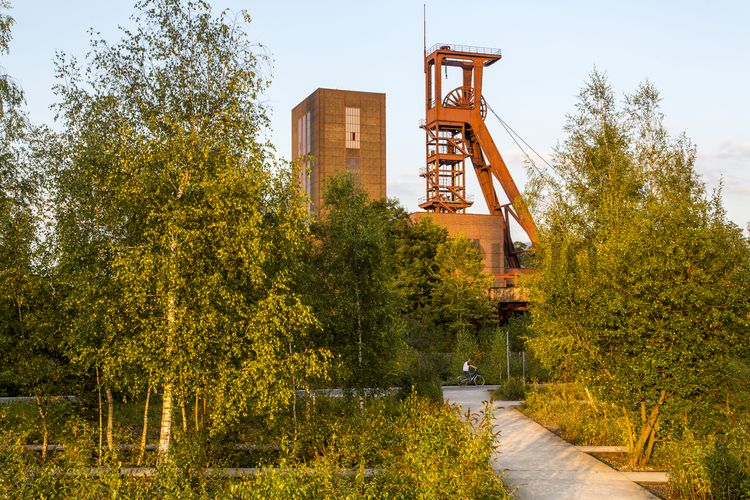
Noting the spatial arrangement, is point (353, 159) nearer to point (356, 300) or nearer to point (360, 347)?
point (356, 300)

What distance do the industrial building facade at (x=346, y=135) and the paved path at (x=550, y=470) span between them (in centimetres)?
6425

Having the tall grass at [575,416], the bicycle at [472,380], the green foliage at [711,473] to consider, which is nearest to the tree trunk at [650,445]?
the tall grass at [575,416]

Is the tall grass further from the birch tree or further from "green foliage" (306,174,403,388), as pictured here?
the birch tree

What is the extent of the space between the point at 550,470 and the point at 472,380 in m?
14.9

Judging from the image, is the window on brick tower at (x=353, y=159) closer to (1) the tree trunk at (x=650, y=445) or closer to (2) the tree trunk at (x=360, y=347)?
(2) the tree trunk at (x=360, y=347)

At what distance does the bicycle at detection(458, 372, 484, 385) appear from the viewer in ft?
89.1

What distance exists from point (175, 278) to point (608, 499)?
6.95 m

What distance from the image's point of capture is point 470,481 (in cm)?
864

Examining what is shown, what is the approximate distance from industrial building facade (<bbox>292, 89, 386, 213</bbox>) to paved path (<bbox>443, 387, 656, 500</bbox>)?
211 ft

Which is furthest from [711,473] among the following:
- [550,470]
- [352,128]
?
[352,128]

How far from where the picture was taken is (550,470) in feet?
40.4

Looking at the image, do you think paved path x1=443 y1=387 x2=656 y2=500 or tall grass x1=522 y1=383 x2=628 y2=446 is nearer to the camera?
paved path x1=443 y1=387 x2=656 y2=500

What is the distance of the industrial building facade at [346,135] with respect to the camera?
7956 cm

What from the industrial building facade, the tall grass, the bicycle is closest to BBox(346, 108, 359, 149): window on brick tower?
the industrial building facade
